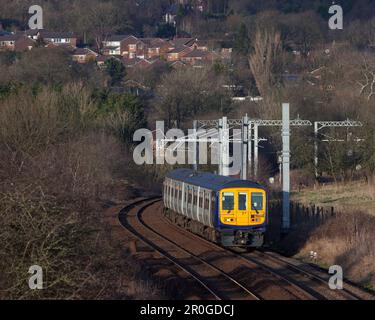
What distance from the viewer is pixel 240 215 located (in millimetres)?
25875

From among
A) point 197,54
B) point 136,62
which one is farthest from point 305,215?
point 197,54

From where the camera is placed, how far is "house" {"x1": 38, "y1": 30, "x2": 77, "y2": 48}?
420ft

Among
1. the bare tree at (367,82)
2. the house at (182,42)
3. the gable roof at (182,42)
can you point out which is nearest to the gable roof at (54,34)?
the house at (182,42)

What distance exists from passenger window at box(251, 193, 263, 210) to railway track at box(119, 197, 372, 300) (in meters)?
1.23

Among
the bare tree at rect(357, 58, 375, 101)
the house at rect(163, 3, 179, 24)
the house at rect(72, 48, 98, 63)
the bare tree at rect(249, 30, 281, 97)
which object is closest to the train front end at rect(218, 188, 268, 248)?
the bare tree at rect(357, 58, 375, 101)

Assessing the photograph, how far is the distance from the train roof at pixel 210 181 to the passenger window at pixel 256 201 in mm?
268

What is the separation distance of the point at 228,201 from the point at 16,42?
100101 mm

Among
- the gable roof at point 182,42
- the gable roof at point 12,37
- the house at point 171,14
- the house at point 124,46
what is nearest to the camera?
the gable roof at point 12,37

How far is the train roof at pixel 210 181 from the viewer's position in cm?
2608

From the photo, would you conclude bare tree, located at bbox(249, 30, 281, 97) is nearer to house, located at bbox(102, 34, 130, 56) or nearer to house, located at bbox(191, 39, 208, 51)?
house, located at bbox(191, 39, 208, 51)

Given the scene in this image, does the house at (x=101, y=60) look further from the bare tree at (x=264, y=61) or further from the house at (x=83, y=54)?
the bare tree at (x=264, y=61)

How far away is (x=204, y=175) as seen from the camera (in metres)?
30.1

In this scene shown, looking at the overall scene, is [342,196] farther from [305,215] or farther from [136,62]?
[136,62]
